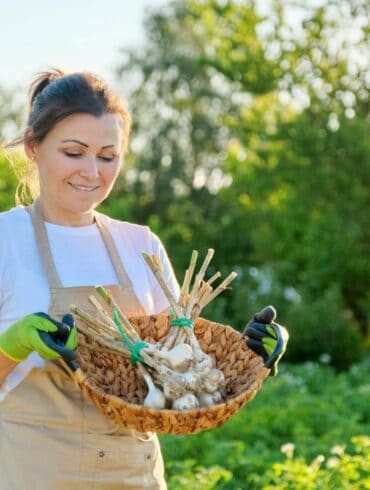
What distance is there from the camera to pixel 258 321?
2.57 metres

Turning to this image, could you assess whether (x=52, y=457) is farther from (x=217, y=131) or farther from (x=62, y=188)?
(x=217, y=131)

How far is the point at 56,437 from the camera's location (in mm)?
2498

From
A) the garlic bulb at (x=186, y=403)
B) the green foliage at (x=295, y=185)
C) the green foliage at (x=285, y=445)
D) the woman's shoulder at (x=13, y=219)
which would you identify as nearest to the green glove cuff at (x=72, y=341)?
the garlic bulb at (x=186, y=403)

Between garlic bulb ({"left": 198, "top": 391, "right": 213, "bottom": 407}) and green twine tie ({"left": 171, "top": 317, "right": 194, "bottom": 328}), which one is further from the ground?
green twine tie ({"left": 171, "top": 317, "right": 194, "bottom": 328})

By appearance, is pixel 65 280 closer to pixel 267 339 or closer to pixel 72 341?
pixel 72 341

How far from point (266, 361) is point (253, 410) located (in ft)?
13.4

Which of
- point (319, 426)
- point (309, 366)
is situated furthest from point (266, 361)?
point (309, 366)

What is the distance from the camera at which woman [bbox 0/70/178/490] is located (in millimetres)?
2498

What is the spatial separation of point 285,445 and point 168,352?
2.14 metres

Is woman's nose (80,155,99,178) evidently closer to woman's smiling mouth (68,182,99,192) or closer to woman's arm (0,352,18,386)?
woman's smiling mouth (68,182,99,192)

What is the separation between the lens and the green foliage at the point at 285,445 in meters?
4.05

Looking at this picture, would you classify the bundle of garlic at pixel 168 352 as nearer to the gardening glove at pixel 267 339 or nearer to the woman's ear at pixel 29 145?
the gardening glove at pixel 267 339

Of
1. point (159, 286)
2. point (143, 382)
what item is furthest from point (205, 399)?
point (159, 286)

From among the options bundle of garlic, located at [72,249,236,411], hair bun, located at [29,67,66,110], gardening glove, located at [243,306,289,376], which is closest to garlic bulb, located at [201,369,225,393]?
bundle of garlic, located at [72,249,236,411]
